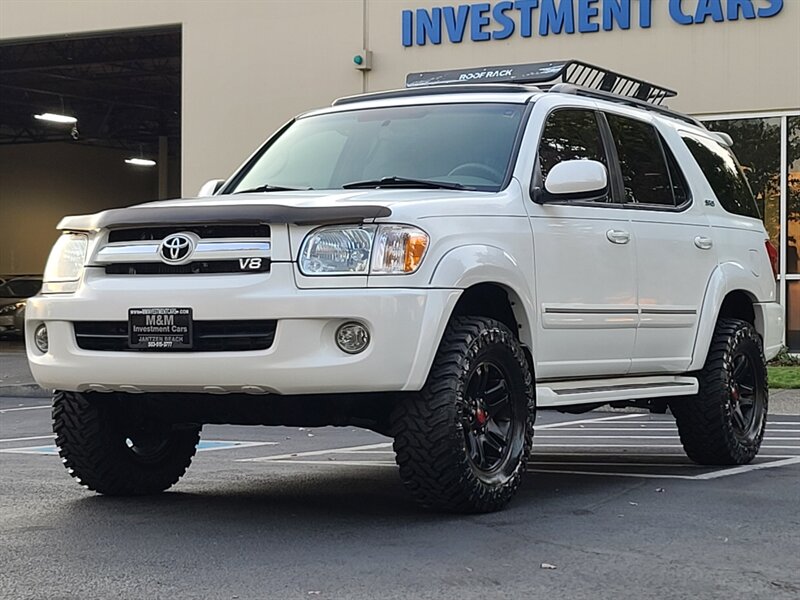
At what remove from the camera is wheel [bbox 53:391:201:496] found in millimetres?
6922

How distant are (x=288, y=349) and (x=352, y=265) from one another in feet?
Result: 1.46

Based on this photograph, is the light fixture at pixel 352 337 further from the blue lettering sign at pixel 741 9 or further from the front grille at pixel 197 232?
the blue lettering sign at pixel 741 9

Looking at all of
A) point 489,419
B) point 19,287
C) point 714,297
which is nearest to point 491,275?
point 489,419

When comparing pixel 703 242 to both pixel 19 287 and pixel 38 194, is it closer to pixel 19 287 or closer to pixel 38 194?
pixel 19 287

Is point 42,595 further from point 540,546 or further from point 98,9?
point 98,9

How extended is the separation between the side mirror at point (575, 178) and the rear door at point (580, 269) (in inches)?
4.9

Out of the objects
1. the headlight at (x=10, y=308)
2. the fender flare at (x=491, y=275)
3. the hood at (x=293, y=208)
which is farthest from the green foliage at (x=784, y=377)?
the headlight at (x=10, y=308)

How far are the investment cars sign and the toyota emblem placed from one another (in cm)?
1402

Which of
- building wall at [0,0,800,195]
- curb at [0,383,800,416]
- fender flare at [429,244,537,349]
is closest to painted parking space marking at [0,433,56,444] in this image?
curb at [0,383,800,416]

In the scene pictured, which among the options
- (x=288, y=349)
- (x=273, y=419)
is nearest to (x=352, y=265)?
(x=288, y=349)

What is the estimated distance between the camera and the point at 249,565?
532 cm

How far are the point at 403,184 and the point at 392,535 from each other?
1813 mm

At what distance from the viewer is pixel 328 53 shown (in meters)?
21.5

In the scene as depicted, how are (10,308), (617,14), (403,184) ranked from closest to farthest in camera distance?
(403,184)
(617,14)
(10,308)
